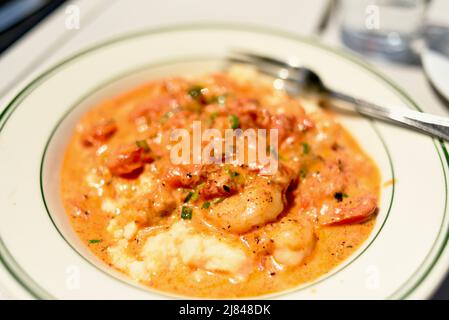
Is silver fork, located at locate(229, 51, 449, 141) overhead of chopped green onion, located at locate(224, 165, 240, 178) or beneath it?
overhead

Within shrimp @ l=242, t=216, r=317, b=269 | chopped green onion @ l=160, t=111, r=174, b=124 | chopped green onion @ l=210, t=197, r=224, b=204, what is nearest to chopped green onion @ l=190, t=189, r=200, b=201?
chopped green onion @ l=210, t=197, r=224, b=204

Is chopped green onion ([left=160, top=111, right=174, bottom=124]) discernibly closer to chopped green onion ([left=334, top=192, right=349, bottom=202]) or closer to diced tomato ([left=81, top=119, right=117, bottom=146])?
diced tomato ([left=81, top=119, right=117, bottom=146])

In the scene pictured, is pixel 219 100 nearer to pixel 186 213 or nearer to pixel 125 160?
pixel 125 160

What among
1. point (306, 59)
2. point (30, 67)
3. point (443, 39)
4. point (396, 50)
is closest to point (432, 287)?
point (306, 59)

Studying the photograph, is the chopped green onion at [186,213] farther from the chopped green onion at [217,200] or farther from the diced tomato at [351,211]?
the diced tomato at [351,211]

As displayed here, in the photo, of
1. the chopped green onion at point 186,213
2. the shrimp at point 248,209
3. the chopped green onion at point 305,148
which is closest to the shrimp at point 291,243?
the shrimp at point 248,209
